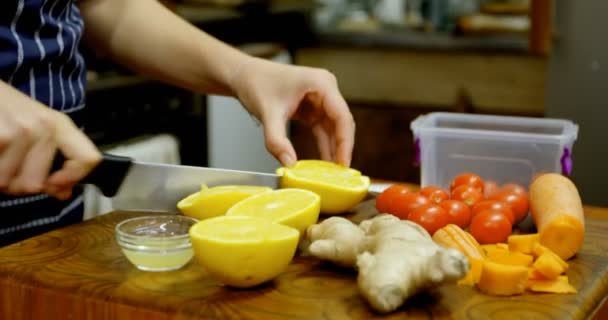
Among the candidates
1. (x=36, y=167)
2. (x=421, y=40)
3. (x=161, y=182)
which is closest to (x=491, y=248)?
(x=161, y=182)

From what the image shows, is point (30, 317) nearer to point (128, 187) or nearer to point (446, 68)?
point (128, 187)

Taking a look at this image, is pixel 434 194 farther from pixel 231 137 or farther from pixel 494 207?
pixel 231 137

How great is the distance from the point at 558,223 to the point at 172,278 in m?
0.53

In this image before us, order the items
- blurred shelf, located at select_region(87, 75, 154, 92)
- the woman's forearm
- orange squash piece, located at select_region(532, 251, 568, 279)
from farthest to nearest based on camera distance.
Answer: blurred shelf, located at select_region(87, 75, 154, 92), the woman's forearm, orange squash piece, located at select_region(532, 251, 568, 279)

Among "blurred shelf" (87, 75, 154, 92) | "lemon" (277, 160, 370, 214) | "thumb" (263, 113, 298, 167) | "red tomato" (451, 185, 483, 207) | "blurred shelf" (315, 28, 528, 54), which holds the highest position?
"thumb" (263, 113, 298, 167)

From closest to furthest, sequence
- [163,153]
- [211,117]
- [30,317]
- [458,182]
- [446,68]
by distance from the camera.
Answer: [30,317], [458,182], [163,153], [211,117], [446,68]

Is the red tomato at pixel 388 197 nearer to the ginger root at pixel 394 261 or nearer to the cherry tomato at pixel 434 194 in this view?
the cherry tomato at pixel 434 194

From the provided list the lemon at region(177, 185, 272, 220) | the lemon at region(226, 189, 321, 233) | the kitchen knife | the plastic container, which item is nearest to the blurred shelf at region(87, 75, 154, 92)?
the plastic container

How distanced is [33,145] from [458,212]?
2.04 feet

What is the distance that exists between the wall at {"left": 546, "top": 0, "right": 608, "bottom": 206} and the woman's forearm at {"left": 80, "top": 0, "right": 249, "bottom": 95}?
6.36ft

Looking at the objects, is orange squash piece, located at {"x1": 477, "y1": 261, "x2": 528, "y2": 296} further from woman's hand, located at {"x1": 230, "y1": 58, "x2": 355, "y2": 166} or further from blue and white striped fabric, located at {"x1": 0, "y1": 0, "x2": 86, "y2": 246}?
blue and white striped fabric, located at {"x1": 0, "y1": 0, "x2": 86, "y2": 246}

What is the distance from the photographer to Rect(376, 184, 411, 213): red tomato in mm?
1414

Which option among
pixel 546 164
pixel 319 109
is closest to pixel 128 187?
pixel 319 109

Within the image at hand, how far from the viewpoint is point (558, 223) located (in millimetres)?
1234
